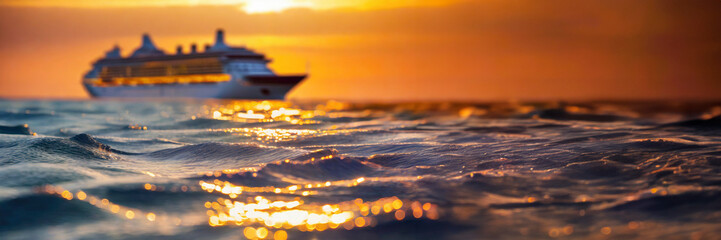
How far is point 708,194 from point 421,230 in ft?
9.88

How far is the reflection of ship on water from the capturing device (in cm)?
8375

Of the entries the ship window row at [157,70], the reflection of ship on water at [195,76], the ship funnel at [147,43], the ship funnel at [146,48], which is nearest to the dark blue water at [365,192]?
the reflection of ship on water at [195,76]

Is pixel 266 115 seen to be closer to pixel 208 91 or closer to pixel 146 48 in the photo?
pixel 208 91

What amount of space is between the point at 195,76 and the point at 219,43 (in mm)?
7778

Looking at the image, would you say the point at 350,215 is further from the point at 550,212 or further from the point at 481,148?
the point at 481,148

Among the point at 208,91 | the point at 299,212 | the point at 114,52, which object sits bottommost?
the point at 299,212

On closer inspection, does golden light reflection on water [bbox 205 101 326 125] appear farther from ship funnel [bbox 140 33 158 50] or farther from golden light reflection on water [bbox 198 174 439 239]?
ship funnel [bbox 140 33 158 50]

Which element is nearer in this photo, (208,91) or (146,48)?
(208,91)

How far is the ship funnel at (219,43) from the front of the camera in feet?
296

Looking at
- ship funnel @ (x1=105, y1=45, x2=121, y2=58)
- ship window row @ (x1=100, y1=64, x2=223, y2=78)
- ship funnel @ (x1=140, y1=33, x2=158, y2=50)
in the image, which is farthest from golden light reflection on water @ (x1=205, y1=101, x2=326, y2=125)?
ship funnel @ (x1=140, y1=33, x2=158, y2=50)

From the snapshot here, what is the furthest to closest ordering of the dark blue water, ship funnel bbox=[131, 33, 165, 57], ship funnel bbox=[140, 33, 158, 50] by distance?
ship funnel bbox=[140, 33, 158, 50]
ship funnel bbox=[131, 33, 165, 57]
the dark blue water

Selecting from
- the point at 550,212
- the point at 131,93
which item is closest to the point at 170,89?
the point at 131,93

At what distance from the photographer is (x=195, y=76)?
87312 mm

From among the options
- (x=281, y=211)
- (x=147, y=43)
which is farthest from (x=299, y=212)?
(x=147, y=43)
